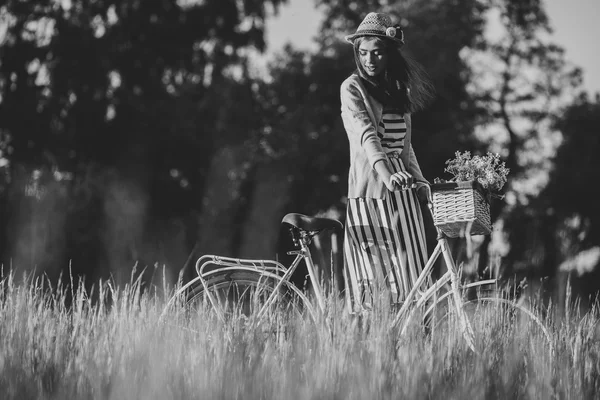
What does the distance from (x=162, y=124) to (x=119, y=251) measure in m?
2.21

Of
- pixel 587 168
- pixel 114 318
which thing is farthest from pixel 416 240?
pixel 587 168

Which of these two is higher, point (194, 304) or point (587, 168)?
point (587, 168)

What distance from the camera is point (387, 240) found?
4.25 meters

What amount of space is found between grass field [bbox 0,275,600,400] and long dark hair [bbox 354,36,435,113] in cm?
103

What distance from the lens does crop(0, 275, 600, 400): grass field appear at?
344cm

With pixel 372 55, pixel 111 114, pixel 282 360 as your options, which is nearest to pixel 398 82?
pixel 372 55

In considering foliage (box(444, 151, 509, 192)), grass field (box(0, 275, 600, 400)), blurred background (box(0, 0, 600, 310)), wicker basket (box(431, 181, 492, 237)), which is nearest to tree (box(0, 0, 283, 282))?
blurred background (box(0, 0, 600, 310))

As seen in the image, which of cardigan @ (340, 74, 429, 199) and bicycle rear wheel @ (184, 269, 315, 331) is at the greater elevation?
cardigan @ (340, 74, 429, 199)

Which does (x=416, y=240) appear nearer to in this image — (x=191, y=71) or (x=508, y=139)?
(x=191, y=71)

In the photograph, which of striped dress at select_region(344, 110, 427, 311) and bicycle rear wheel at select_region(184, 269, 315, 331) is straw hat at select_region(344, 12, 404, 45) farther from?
bicycle rear wheel at select_region(184, 269, 315, 331)

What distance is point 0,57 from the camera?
14.5 m

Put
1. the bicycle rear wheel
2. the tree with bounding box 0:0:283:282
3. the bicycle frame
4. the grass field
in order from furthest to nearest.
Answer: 1. the tree with bounding box 0:0:283:282
2. the bicycle frame
3. the bicycle rear wheel
4. the grass field

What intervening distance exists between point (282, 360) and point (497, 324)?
2.97 ft

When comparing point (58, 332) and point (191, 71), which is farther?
point (191, 71)
